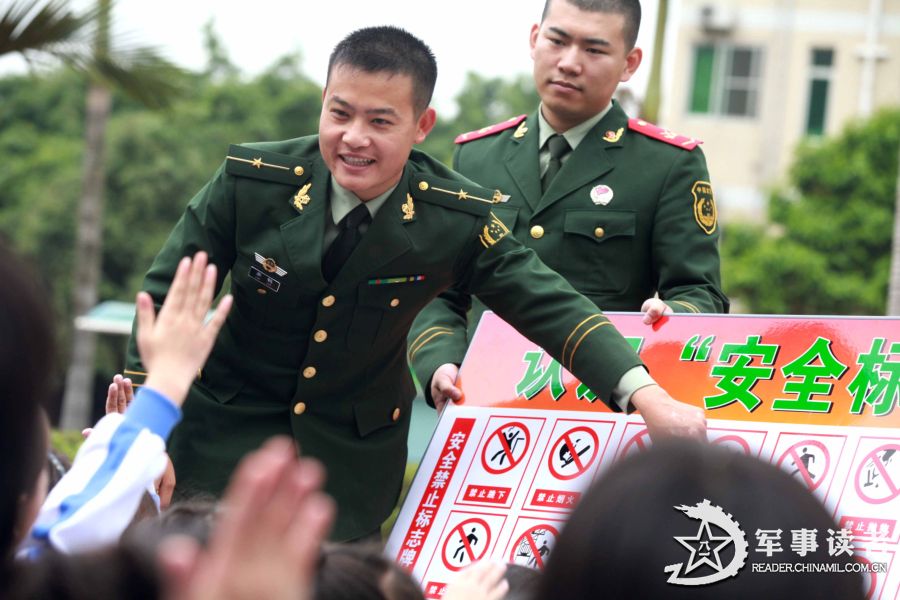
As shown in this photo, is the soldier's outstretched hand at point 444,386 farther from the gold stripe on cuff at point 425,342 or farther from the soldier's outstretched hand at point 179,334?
the soldier's outstretched hand at point 179,334

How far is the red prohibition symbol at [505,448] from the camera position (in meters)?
3.35

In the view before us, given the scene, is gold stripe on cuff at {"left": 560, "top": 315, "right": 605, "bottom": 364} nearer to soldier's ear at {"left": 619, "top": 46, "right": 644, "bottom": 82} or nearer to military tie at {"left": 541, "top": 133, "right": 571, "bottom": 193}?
military tie at {"left": 541, "top": 133, "right": 571, "bottom": 193}

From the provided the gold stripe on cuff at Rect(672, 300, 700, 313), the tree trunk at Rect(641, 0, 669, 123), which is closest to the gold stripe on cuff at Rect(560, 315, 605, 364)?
the gold stripe on cuff at Rect(672, 300, 700, 313)

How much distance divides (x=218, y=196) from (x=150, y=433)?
147 centimetres

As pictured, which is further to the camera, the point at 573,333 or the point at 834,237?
the point at 834,237

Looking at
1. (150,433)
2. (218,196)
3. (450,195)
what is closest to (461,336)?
(450,195)

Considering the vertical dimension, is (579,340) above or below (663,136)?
below

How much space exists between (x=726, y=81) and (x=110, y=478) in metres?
24.2

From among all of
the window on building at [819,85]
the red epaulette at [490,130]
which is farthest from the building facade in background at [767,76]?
the red epaulette at [490,130]

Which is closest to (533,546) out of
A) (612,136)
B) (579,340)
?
(579,340)

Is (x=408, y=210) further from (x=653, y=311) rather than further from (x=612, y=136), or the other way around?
(x=612, y=136)

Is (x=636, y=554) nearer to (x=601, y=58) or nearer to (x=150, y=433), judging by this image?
(x=150, y=433)

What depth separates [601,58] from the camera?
402cm

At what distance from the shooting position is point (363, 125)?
3336 millimetres
